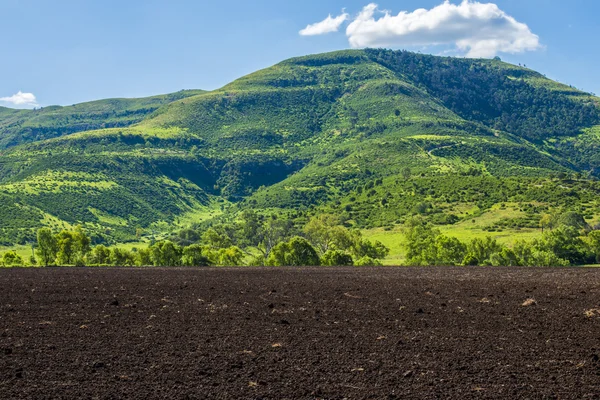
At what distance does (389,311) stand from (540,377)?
1097cm

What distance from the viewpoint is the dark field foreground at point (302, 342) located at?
16.3m

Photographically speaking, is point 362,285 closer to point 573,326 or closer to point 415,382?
point 573,326

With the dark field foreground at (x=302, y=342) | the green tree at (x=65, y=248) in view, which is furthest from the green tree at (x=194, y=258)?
the dark field foreground at (x=302, y=342)

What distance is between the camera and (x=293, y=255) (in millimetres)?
72875

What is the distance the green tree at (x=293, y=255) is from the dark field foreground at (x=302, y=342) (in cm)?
3582

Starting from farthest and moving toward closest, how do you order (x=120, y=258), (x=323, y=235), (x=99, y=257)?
(x=323, y=235), (x=99, y=257), (x=120, y=258)

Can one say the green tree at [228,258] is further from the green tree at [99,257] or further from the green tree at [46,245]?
the green tree at [46,245]

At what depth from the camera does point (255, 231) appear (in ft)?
433

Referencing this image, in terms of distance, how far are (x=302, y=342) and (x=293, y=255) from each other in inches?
2030

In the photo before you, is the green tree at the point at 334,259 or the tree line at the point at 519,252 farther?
the green tree at the point at 334,259

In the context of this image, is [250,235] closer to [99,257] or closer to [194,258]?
[99,257]

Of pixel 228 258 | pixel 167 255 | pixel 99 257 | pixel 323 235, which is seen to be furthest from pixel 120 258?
pixel 323 235

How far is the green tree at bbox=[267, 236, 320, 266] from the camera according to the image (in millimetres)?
72875

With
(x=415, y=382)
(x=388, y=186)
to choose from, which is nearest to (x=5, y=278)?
(x=415, y=382)
